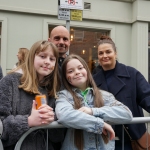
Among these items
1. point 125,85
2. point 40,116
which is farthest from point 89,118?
point 125,85

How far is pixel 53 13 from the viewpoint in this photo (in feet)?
21.3

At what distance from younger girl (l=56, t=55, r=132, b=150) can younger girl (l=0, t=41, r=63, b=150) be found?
9 cm

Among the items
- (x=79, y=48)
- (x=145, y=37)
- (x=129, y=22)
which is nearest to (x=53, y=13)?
(x=79, y=48)

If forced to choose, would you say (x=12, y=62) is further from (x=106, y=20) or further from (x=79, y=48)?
(x=106, y=20)

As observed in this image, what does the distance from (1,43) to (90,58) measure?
96.6 inches

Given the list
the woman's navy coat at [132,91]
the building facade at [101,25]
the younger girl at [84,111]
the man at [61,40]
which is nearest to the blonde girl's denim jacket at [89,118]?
the younger girl at [84,111]

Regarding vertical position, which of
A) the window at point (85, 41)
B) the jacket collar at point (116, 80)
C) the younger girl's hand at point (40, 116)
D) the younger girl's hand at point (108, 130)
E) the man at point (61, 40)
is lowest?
the younger girl's hand at point (108, 130)

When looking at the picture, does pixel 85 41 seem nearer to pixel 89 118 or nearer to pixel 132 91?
pixel 132 91

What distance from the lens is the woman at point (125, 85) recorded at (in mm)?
2465

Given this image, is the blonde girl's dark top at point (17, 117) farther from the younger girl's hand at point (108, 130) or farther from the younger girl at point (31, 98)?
the younger girl's hand at point (108, 130)

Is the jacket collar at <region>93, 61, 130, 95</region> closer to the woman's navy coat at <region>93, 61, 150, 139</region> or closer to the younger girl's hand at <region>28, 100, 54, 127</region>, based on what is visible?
the woman's navy coat at <region>93, 61, 150, 139</region>

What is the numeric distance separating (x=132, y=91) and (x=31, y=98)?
43.4 inches

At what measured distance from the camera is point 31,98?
75.0 inches

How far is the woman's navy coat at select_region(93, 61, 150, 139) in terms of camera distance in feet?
8.04
